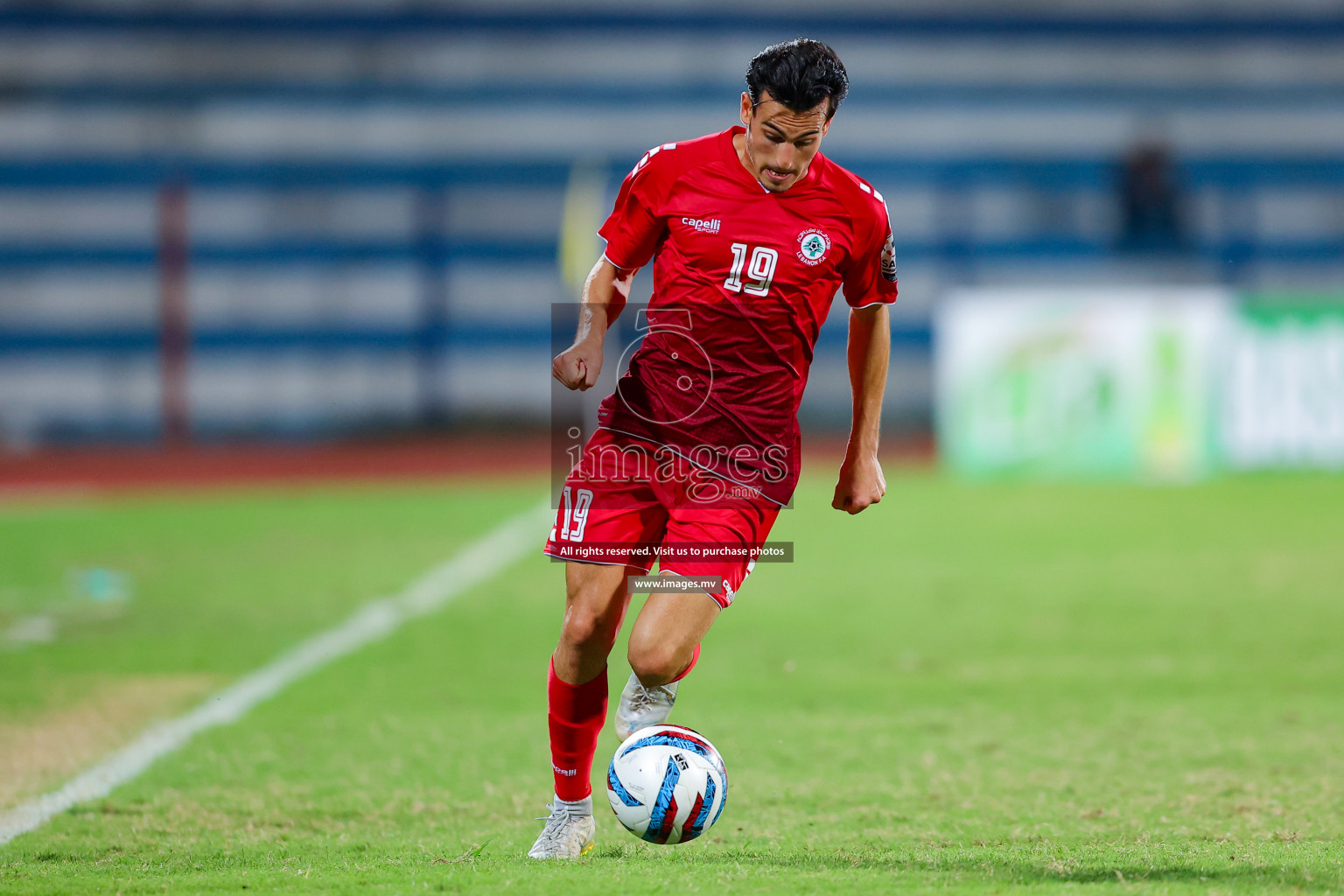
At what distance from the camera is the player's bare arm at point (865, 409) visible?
422 cm

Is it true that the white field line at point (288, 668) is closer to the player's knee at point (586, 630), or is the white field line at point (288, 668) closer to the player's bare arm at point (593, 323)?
the player's knee at point (586, 630)

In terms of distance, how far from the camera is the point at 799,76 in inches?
147

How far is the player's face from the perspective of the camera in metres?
3.80

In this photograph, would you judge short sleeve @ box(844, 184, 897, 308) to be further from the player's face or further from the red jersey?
the player's face

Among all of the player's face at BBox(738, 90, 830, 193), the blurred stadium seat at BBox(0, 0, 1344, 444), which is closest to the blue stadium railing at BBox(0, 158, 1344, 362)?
the blurred stadium seat at BBox(0, 0, 1344, 444)

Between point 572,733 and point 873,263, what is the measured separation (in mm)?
1560

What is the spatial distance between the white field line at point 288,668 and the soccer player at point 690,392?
5.35 feet

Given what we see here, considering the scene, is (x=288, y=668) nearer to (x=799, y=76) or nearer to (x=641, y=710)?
(x=641, y=710)

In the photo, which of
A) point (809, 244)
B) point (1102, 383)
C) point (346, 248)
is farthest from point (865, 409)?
point (346, 248)

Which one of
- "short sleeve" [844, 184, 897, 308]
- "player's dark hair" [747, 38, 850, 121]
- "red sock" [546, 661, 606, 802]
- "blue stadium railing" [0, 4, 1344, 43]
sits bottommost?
"red sock" [546, 661, 606, 802]

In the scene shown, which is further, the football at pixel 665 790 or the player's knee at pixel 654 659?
the player's knee at pixel 654 659

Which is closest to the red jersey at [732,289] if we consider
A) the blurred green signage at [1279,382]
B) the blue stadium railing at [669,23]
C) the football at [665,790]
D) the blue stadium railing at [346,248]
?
the football at [665,790]

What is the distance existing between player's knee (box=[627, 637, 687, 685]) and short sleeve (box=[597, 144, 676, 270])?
3.52ft

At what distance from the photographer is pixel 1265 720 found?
18.0ft
